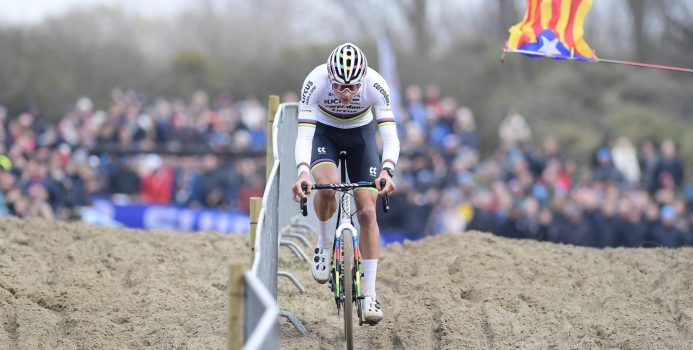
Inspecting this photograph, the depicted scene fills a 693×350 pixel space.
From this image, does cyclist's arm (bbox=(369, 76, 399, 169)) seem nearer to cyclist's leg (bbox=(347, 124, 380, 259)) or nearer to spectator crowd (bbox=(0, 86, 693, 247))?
cyclist's leg (bbox=(347, 124, 380, 259))

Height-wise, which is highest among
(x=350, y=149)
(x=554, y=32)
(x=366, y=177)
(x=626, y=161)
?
(x=554, y=32)

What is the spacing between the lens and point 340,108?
9125 millimetres

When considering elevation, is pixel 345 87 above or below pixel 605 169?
below

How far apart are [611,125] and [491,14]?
1312 centimetres

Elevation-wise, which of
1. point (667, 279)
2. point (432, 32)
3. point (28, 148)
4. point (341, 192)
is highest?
point (432, 32)

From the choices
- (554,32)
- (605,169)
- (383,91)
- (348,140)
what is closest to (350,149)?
(348,140)

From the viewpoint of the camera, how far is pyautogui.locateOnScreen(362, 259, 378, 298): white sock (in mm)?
8680

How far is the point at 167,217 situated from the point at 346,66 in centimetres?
1109

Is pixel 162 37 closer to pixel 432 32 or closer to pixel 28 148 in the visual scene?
pixel 432 32

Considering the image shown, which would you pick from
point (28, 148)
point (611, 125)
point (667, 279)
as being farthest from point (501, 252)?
point (611, 125)

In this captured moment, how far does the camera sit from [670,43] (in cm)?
3366

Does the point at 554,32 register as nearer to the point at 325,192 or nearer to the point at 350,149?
the point at 350,149

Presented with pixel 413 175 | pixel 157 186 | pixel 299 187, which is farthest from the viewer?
pixel 157 186

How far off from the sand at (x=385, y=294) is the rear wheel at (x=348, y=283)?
2.42 ft
